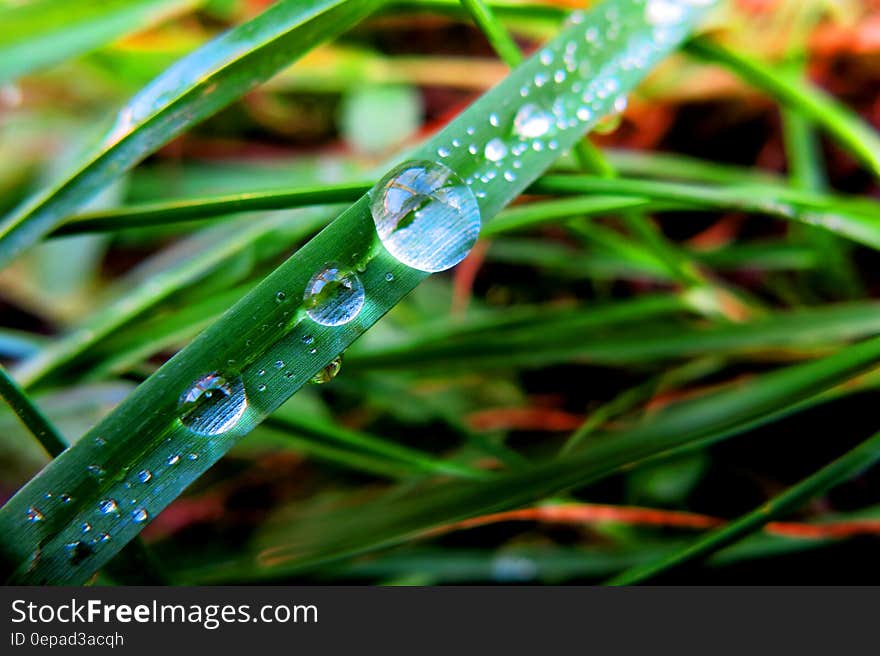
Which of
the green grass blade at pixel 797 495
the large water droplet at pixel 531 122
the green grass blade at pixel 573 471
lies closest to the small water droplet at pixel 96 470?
the green grass blade at pixel 573 471

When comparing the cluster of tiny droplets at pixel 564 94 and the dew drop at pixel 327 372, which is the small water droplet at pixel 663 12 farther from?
the dew drop at pixel 327 372

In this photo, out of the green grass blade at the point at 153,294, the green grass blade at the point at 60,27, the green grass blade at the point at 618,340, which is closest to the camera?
the green grass blade at the point at 153,294

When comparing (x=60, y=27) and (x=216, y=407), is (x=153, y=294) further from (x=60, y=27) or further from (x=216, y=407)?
(x=60, y=27)

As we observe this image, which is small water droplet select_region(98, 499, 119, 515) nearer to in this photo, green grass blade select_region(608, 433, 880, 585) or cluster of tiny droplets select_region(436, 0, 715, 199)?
cluster of tiny droplets select_region(436, 0, 715, 199)

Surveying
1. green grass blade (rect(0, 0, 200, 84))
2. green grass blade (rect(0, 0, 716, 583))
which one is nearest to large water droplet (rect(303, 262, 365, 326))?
green grass blade (rect(0, 0, 716, 583))
